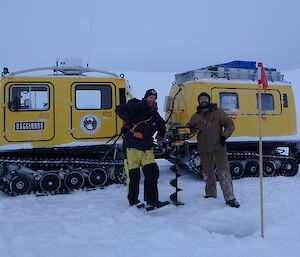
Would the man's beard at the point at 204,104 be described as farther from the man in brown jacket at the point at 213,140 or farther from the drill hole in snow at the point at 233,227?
the drill hole in snow at the point at 233,227

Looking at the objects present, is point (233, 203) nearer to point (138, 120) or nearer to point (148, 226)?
point (148, 226)

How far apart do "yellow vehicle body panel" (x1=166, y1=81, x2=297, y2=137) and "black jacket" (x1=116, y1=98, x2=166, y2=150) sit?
271 cm

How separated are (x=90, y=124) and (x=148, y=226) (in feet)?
11.4

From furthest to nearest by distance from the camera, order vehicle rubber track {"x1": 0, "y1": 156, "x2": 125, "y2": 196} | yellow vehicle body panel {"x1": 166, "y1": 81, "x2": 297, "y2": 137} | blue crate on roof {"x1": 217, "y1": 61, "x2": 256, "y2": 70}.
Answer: blue crate on roof {"x1": 217, "y1": 61, "x2": 256, "y2": 70} → yellow vehicle body panel {"x1": 166, "y1": 81, "x2": 297, "y2": 137} → vehicle rubber track {"x1": 0, "y1": 156, "x2": 125, "y2": 196}

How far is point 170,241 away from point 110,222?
119cm

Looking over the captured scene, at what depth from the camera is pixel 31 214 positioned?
6512mm

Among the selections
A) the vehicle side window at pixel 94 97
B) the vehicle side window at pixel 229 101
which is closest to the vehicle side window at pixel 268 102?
the vehicle side window at pixel 229 101

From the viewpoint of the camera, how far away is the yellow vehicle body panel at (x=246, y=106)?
9.58 m

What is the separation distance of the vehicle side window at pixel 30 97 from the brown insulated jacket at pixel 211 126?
10.5 ft

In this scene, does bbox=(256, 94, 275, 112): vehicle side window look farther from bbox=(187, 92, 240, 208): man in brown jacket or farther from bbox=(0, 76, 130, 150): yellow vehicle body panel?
bbox=(0, 76, 130, 150): yellow vehicle body panel

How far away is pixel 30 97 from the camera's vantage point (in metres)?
8.41

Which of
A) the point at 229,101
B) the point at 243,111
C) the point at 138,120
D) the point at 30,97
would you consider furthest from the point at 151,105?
the point at 243,111

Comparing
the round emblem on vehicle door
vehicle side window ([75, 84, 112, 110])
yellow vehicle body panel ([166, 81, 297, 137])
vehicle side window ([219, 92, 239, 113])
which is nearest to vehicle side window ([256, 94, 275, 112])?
yellow vehicle body panel ([166, 81, 297, 137])

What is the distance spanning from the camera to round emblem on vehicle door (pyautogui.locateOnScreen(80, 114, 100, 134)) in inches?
339
